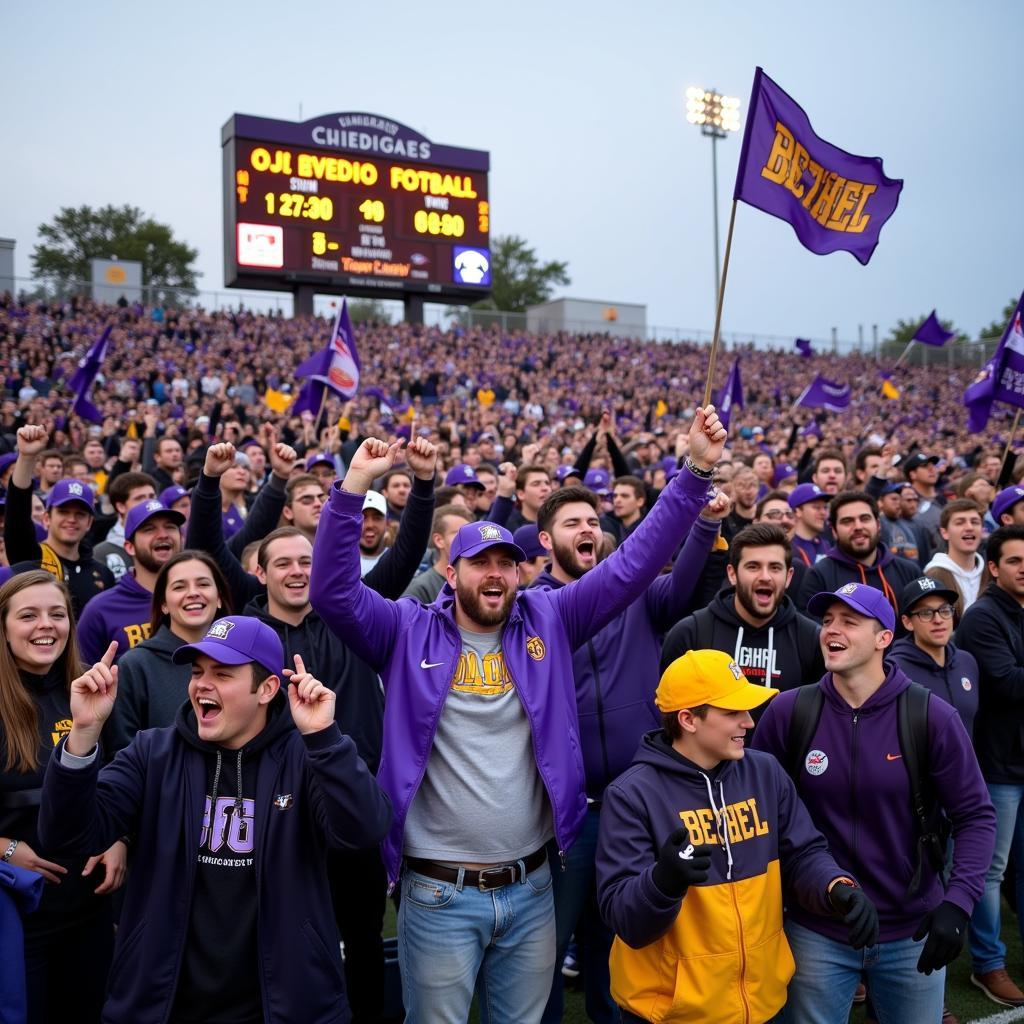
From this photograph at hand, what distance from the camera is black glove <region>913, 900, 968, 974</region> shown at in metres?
2.92

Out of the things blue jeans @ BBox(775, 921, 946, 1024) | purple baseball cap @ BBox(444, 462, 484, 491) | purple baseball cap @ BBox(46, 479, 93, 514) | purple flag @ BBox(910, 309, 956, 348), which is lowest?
blue jeans @ BBox(775, 921, 946, 1024)

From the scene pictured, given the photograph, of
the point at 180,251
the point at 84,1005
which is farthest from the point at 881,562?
the point at 180,251

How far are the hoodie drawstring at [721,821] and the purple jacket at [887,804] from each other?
49cm

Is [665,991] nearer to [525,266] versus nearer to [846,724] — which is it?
[846,724]

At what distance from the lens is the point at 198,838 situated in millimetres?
2848

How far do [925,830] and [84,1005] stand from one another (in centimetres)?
300

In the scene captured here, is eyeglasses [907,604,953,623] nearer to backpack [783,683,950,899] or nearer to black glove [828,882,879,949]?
backpack [783,683,950,899]

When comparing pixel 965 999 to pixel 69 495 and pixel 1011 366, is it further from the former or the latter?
pixel 1011 366

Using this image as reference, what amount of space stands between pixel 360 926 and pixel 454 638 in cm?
154

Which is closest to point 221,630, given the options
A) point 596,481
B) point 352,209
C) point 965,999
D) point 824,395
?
point 965,999

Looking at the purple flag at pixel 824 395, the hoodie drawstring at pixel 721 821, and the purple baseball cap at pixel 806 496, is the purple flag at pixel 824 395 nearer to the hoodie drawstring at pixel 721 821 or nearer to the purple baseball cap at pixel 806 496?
the purple baseball cap at pixel 806 496

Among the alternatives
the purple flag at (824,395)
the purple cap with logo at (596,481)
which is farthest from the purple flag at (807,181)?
the purple flag at (824,395)

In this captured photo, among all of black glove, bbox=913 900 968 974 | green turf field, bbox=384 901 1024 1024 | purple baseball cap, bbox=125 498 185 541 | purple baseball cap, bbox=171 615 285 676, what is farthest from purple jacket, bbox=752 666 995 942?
purple baseball cap, bbox=125 498 185 541

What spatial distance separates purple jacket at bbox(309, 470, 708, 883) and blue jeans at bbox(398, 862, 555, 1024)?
0.18 meters
